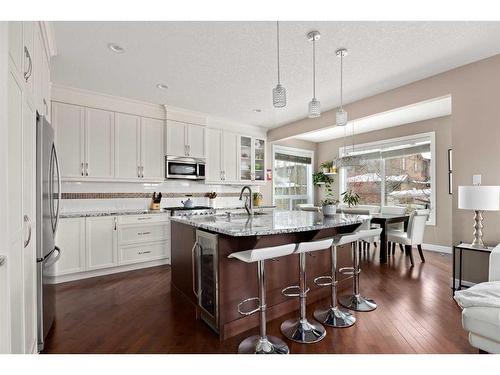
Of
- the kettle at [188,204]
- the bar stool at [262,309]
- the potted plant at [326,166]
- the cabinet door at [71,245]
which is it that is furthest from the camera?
the potted plant at [326,166]

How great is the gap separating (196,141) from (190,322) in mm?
3212

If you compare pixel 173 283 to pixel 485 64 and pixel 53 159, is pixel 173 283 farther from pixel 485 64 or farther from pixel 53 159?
pixel 485 64

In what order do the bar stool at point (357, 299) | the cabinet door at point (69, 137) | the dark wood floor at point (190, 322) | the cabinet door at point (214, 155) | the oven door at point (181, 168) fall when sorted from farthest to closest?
1. the cabinet door at point (214, 155)
2. the oven door at point (181, 168)
3. the cabinet door at point (69, 137)
4. the bar stool at point (357, 299)
5. the dark wood floor at point (190, 322)

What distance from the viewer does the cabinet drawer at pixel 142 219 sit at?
374cm

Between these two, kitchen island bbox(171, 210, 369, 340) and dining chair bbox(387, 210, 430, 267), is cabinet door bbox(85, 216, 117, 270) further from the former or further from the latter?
dining chair bbox(387, 210, 430, 267)

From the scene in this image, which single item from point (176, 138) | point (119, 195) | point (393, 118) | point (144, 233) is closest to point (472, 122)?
point (393, 118)

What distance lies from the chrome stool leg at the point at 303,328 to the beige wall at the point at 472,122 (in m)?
2.24

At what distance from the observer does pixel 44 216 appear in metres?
1.86

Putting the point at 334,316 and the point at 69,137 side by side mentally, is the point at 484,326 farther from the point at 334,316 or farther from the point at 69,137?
the point at 69,137

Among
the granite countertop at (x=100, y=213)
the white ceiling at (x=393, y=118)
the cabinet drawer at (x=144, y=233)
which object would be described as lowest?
the cabinet drawer at (x=144, y=233)

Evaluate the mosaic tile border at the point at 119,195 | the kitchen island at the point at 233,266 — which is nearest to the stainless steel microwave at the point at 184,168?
the mosaic tile border at the point at 119,195

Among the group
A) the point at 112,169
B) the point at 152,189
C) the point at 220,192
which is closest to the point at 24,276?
the point at 112,169

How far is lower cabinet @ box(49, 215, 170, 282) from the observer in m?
3.32

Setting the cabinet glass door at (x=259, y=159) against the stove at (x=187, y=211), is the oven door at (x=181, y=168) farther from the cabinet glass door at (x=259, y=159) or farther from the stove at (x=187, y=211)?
the cabinet glass door at (x=259, y=159)
